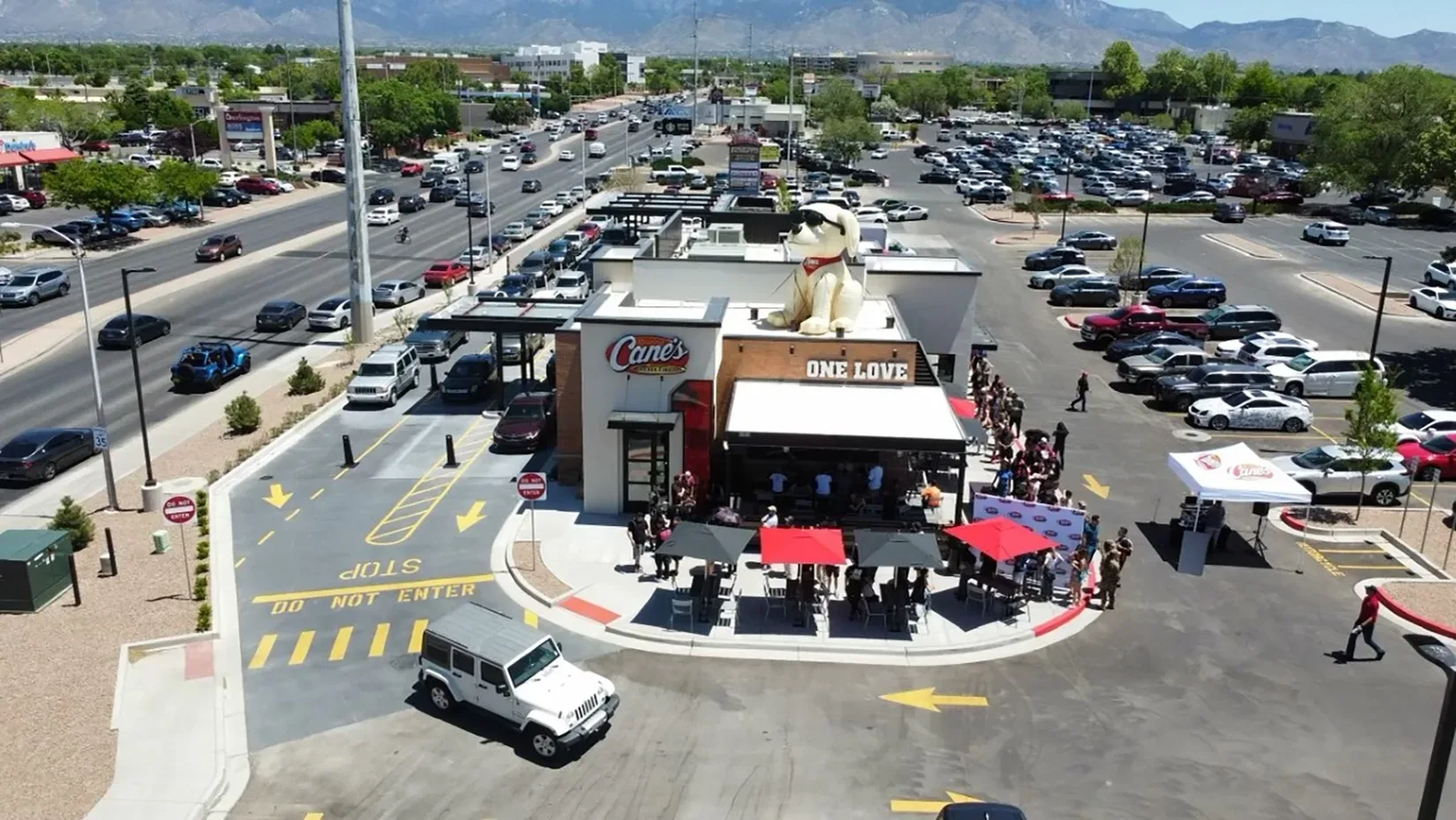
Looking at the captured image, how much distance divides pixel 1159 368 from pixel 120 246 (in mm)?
62746

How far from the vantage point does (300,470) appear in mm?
30203

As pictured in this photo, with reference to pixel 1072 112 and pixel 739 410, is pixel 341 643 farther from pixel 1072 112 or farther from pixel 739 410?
pixel 1072 112

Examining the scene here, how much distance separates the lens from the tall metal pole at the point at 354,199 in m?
44.0

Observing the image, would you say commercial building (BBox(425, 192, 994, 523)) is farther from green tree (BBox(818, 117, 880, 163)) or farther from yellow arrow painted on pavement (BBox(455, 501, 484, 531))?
green tree (BBox(818, 117, 880, 163))

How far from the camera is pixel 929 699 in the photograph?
1900cm

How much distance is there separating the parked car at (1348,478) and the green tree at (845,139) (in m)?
82.1

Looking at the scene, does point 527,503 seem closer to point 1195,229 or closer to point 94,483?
point 94,483

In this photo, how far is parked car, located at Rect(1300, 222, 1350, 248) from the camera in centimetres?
7019

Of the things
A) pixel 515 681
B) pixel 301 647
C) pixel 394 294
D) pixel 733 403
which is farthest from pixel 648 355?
pixel 394 294

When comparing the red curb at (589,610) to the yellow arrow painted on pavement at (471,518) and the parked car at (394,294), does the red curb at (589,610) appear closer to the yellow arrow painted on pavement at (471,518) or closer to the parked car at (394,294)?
the yellow arrow painted on pavement at (471,518)

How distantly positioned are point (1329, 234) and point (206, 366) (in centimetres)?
6877

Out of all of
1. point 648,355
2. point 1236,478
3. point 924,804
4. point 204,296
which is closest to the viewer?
point 924,804

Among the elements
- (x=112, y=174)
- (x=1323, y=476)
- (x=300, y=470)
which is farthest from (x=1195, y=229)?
(x=112, y=174)

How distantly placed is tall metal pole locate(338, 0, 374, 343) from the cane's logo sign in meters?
23.5
